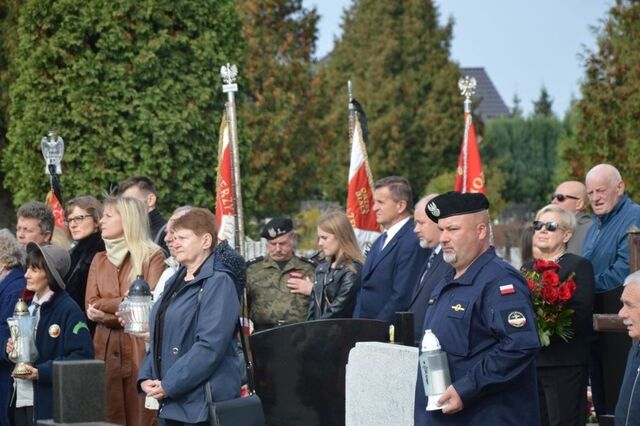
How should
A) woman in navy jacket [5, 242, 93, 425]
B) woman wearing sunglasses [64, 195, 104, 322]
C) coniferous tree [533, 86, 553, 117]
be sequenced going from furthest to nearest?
coniferous tree [533, 86, 553, 117] → woman wearing sunglasses [64, 195, 104, 322] → woman in navy jacket [5, 242, 93, 425]

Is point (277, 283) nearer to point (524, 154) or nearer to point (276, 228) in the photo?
point (276, 228)

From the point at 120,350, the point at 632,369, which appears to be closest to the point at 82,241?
the point at 120,350

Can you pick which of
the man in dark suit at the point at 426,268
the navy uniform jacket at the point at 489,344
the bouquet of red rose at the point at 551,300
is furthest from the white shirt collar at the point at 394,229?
the navy uniform jacket at the point at 489,344

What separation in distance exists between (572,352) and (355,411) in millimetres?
1484

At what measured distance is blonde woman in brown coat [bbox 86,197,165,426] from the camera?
27.7 ft

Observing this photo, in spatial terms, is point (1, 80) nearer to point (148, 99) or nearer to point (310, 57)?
point (148, 99)

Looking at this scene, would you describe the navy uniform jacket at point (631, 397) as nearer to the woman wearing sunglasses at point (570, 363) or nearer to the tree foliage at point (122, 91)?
the woman wearing sunglasses at point (570, 363)

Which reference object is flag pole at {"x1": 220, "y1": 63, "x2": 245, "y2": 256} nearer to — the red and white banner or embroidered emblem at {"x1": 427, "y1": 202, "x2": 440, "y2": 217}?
the red and white banner

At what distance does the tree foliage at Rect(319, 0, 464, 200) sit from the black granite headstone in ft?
141

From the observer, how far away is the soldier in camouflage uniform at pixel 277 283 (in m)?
9.89

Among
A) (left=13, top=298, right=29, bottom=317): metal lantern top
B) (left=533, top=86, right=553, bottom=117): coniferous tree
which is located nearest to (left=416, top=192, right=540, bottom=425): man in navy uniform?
(left=13, top=298, right=29, bottom=317): metal lantern top

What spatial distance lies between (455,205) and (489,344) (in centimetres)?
68

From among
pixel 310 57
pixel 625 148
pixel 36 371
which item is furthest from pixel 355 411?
pixel 310 57

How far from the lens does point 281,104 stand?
38031mm
